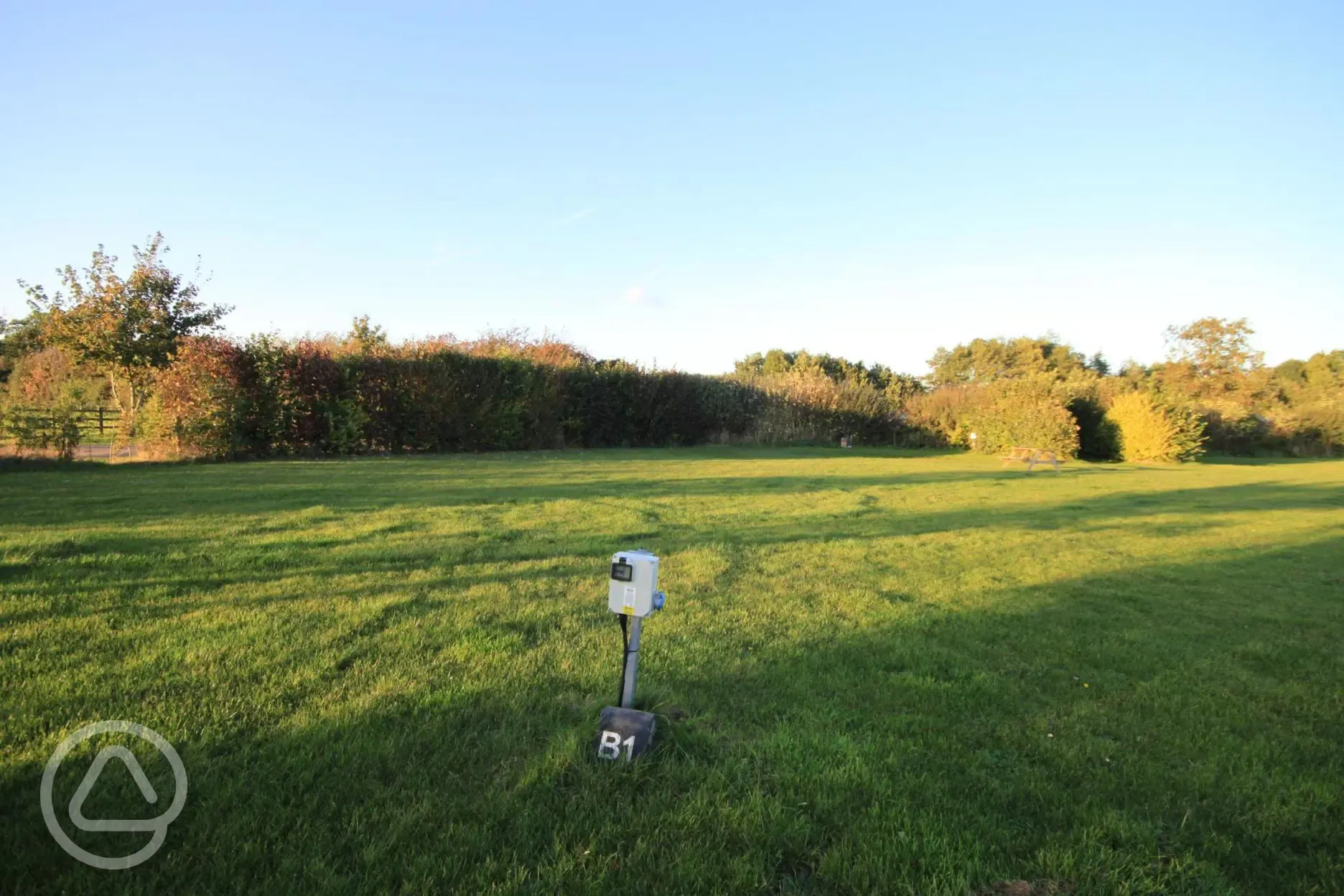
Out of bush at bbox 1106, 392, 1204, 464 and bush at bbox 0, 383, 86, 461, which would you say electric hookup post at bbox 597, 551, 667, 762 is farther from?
bush at bbox 1106, 392, 1204, 464

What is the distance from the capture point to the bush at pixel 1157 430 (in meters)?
23.2

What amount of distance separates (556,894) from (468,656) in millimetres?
1792

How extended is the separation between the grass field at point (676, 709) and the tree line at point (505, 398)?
780 cm

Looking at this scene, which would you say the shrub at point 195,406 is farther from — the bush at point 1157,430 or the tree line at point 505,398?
the bush at point 1157,430

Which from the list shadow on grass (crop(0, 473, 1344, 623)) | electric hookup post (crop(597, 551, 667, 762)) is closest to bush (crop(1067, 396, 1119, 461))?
shadow on grass (crop(0, 473, 1344, 623))

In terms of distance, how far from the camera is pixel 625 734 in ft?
8.22

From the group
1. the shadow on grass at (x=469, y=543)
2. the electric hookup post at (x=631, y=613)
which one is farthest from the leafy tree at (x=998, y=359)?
the electric hookup post at (x=631, y=613)

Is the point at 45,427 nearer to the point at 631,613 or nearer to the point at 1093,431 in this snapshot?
the point at 631,613

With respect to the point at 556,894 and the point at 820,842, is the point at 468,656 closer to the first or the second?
the point at 556,894

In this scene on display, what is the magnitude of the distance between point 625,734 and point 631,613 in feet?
1.68

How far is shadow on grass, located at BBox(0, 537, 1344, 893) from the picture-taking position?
1.94 m

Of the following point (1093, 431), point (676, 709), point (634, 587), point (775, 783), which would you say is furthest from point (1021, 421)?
point (634, 587)

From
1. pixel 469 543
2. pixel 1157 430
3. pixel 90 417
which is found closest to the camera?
pixel 469 543

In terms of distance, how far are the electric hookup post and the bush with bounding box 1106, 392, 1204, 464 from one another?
2779 centimetres
